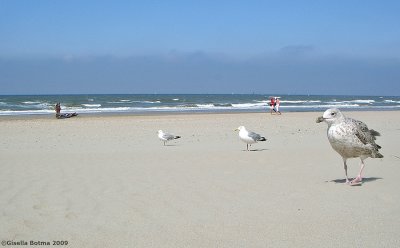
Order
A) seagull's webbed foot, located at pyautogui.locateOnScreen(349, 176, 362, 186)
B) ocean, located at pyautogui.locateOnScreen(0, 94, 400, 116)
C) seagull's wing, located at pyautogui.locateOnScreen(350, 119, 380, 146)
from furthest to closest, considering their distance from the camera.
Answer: ocean, located at pyautogui.locateOnScreen(0, 94, 400, 116)
seagull's wing, located at pyautogui.locateOnScreen(350, 119, 380, 146)
seagull's webbed foot, located at pyautogui.locateOnScreen(349, 176, 362, 186)

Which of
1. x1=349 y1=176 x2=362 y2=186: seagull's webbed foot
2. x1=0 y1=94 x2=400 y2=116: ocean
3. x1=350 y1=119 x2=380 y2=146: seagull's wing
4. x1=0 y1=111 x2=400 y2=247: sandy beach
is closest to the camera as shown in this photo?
x1=0 y1=111 x2=400 y2=247: sandy beach

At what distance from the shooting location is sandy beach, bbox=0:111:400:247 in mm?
4371

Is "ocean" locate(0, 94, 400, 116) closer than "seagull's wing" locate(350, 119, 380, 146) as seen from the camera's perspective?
No

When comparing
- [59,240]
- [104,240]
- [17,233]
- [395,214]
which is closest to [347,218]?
[395,214]

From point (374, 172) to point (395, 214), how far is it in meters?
2.92

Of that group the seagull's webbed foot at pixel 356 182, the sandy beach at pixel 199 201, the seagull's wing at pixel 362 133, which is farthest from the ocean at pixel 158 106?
the seagull's webbed foot at pixel 356 182

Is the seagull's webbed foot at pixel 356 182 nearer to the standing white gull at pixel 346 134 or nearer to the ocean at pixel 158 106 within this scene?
the standing white gull at pixel 346 134

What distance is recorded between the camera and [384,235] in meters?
4.31

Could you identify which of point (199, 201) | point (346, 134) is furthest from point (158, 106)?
point (199, 201)

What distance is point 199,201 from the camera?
5.66 metres

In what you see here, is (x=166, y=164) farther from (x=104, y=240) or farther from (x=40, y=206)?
(x=104, y=240)

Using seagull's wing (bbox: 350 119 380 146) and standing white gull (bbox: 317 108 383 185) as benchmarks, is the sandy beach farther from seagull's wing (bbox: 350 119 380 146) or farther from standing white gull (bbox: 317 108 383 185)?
seagull's wing (bbox: 350 119 380 146)

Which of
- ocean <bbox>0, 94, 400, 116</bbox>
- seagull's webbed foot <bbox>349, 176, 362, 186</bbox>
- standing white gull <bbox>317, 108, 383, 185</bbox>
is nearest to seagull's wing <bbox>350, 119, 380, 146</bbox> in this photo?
standing white gull <bbox>317, 108, 383, 185</bbox>

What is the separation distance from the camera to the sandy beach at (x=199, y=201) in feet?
14.3
